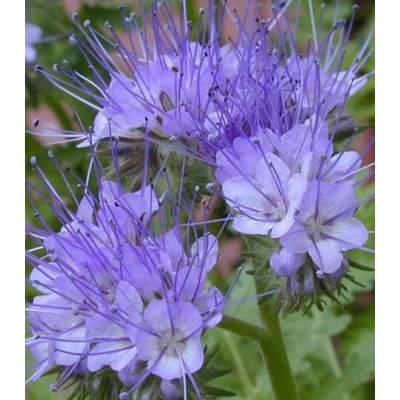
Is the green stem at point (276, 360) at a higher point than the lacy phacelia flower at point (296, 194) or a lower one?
lower

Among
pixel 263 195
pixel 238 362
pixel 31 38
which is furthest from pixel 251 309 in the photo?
pixel 31 38

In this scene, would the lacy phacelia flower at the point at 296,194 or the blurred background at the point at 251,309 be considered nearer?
the lacy phacelia flower at the point at 296,194

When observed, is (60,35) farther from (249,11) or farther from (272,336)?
(272,336)

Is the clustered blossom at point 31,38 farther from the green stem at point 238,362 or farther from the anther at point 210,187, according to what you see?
the anther at point 210,187

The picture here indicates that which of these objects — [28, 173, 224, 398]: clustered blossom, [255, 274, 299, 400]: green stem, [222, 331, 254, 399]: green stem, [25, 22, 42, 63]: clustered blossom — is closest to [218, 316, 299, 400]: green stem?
[255, 274, 299, 400]: green stem

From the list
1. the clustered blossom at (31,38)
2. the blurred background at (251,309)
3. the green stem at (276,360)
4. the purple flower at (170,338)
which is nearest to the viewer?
the purple flower at (170,338)

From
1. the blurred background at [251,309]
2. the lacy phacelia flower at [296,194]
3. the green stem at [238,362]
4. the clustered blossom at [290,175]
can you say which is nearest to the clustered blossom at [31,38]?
the blurred background at [251,309]

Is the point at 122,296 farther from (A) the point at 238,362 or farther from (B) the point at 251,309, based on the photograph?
(A) the point at 238,362

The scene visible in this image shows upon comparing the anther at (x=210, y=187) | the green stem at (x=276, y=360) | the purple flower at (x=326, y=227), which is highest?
the anther at (x=210, y=187)
